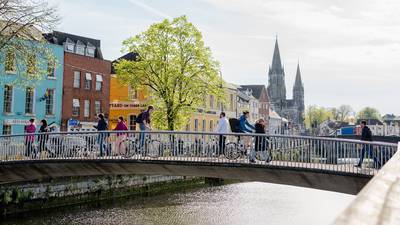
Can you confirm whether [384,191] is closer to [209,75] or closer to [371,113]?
[209,75]

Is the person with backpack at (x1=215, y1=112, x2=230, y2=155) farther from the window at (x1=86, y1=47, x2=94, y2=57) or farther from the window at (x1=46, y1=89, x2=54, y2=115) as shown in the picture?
the window at (x1=86, y1=47, x2=94, y2=57)

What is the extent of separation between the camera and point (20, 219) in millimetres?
18938

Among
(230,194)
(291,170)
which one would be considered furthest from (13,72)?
(291,170)

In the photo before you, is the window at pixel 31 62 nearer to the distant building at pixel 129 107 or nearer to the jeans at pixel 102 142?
the jeans at pixel 102 142

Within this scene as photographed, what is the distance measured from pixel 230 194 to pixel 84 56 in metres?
17.3

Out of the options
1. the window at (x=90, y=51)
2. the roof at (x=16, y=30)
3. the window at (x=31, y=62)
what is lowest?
the window at (x=31, y=62)

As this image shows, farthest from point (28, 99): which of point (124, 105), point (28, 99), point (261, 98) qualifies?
point (261, 98)

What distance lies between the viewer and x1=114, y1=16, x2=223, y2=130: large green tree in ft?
108

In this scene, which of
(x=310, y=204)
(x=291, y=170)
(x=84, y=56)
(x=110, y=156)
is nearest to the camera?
(x=291, y=170)

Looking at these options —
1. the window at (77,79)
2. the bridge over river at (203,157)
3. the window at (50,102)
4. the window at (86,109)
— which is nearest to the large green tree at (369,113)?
the window at (86,109)

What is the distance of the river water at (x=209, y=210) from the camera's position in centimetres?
1995

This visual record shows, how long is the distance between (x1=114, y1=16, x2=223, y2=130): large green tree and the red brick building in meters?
5.41

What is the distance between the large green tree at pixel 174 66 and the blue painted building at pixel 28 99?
542 cm

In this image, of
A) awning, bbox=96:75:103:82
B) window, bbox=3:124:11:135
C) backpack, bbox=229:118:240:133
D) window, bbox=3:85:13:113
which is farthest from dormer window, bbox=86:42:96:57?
backpack, bbox=229:118:240:133
